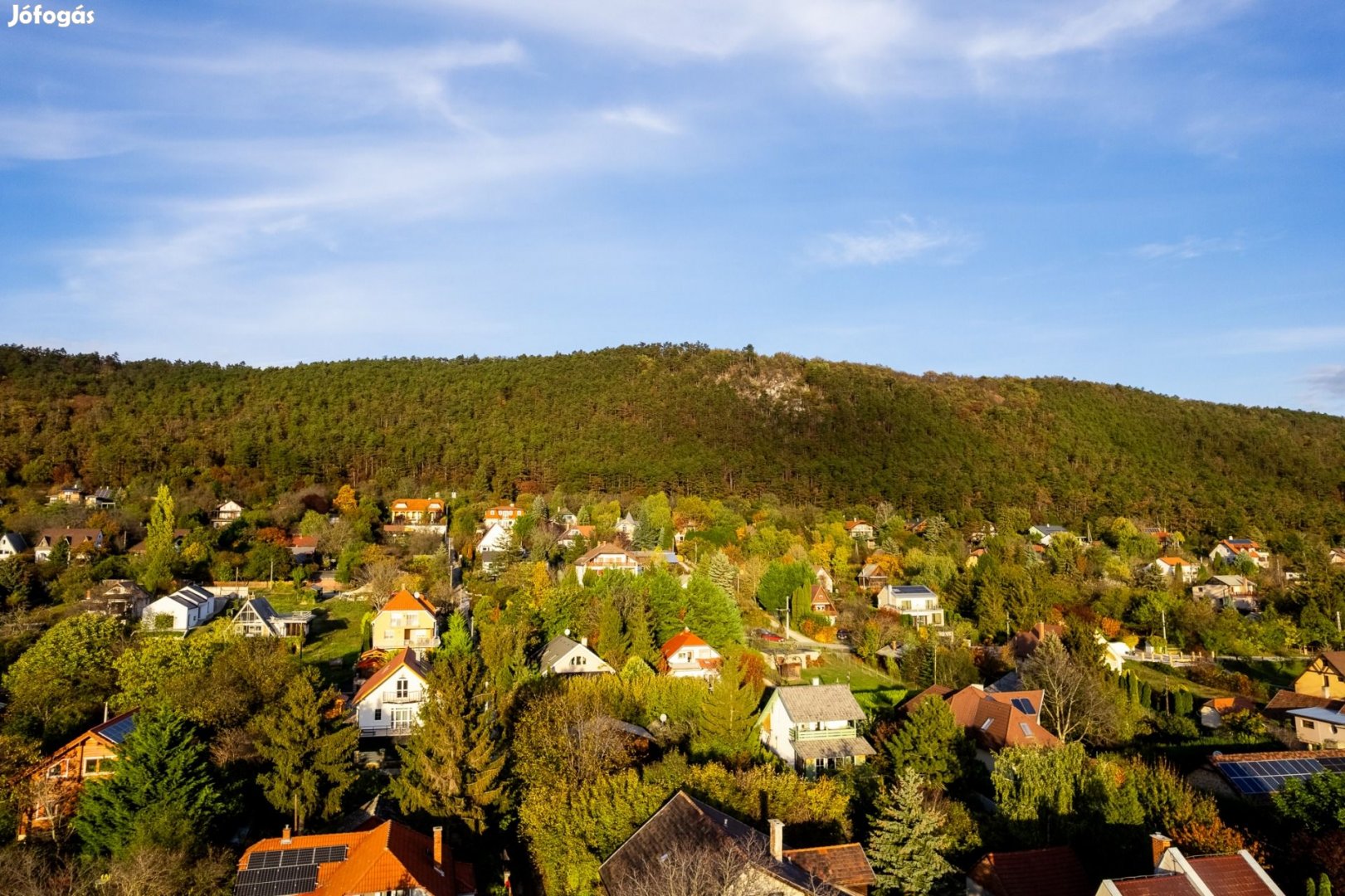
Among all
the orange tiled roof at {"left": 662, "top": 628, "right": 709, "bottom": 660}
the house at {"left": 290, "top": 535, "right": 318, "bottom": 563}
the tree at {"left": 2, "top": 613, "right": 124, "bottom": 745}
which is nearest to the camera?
the tree at {"left": 2, "top": 613, "right": 124, "bottom": 745}

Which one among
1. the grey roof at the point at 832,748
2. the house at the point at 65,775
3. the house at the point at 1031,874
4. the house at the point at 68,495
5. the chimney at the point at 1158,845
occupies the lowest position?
the grey roof at the point at 832,748

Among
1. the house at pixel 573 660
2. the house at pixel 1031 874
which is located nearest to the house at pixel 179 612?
the house at pixel 573 660

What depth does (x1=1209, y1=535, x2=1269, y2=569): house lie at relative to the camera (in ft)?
258

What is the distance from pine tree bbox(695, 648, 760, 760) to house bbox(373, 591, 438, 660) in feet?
59.8

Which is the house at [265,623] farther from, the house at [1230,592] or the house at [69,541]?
the house at [1230,592]

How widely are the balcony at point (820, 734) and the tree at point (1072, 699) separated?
836cm

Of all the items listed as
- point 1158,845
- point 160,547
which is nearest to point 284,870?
point 1158,845

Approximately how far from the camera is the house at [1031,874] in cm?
1822

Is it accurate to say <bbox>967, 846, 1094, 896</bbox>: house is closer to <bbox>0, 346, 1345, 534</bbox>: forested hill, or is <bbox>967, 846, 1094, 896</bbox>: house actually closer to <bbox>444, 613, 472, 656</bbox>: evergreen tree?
<bbox>444, 613, 472, 656</bbox>: evergreen tree

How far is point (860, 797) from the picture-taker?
25.3 meters

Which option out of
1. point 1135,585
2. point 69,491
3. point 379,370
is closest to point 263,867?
point 1135,585

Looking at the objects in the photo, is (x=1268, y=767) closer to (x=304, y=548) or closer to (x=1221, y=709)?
(x=1221, y=709)

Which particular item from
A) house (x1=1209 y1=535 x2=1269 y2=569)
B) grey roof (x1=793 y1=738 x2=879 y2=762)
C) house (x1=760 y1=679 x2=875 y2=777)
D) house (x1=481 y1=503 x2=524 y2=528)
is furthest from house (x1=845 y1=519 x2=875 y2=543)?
grey roof (x1=793 y1=738 x2=879 y2=762)

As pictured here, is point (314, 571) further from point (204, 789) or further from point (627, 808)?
point (627, 808)
